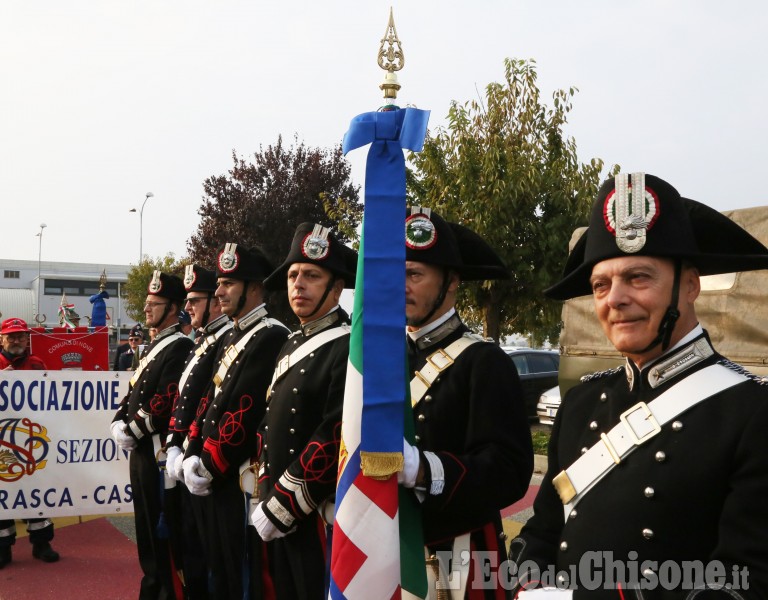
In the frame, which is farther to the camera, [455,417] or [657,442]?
[455,417]

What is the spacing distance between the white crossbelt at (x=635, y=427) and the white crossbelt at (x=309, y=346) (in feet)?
7.16

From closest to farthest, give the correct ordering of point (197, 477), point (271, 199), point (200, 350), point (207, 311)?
point (197, 477)
point (200, 350)
point (207, 311)
point (271, 199)

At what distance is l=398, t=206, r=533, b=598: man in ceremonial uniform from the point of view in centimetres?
293

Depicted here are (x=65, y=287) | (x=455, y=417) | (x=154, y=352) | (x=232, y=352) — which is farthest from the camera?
(x=65, y=287)

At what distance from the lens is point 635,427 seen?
84.1 inches

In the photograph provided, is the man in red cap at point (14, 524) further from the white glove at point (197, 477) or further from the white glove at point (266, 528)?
the white glove at point (266, 528)

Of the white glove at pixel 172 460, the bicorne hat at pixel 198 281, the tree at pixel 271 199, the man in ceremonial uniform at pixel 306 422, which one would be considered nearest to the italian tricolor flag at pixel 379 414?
the man in ceremonial uniform at pixel 306 422

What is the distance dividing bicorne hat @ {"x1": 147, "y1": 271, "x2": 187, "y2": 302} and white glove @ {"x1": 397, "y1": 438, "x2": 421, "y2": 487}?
4.71 metres

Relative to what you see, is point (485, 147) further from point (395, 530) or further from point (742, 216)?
point (395, 530)

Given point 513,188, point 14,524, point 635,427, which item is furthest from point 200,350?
point 513,188

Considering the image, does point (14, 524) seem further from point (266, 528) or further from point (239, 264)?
point (266, 528)

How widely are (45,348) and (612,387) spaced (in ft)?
29.7

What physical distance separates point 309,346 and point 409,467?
66.0 inches

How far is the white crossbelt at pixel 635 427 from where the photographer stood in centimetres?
206
